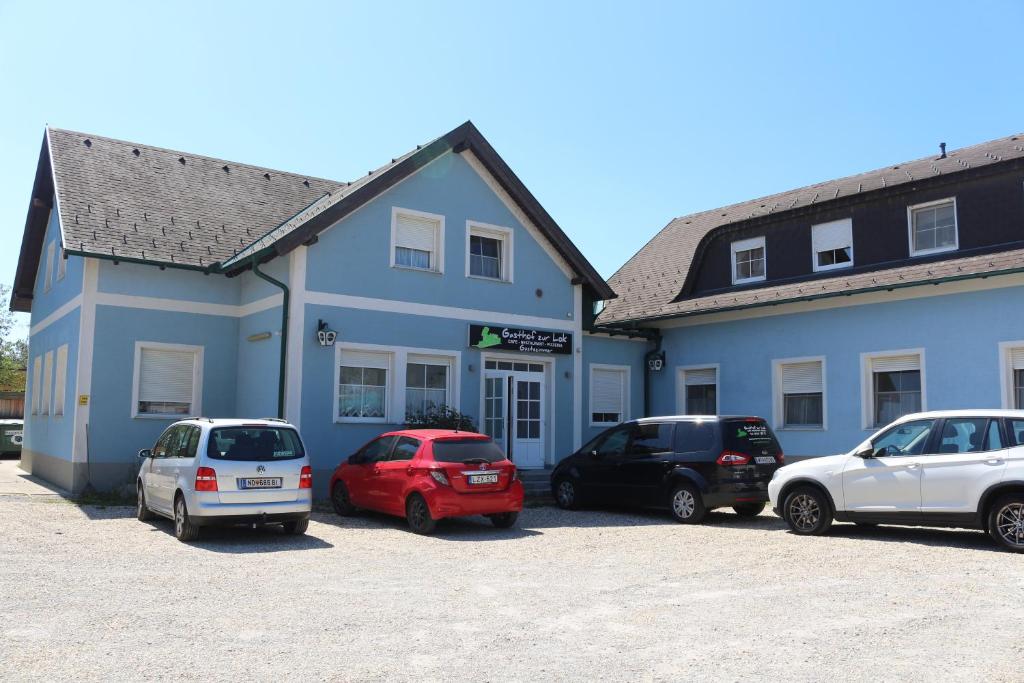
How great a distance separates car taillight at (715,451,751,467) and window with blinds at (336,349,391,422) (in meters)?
6.48

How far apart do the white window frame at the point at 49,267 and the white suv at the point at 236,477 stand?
10963 mm

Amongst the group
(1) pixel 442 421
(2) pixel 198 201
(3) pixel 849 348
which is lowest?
(1) pixel 442 421

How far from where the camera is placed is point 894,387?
54.5 ft

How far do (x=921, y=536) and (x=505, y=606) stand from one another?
6.89 meters

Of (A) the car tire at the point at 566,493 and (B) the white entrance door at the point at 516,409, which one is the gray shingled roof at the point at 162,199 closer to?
(B) the white entrance door at the point at 516,409

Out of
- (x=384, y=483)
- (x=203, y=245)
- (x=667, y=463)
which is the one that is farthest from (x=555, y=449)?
(x=203, y=245)

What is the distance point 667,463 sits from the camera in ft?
45.4

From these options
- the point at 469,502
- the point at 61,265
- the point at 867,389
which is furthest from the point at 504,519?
the point at 61,265

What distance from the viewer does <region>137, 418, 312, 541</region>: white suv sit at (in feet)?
36.0

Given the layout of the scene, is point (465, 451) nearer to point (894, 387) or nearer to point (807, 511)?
point (807, 511)

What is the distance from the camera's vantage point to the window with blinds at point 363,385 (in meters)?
16.4

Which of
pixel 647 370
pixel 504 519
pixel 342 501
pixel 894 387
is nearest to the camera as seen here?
pixel 504 519

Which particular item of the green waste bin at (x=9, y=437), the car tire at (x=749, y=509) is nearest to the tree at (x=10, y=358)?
the green waste bin at (x=9, y=437)

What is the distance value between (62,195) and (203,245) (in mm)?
2676
